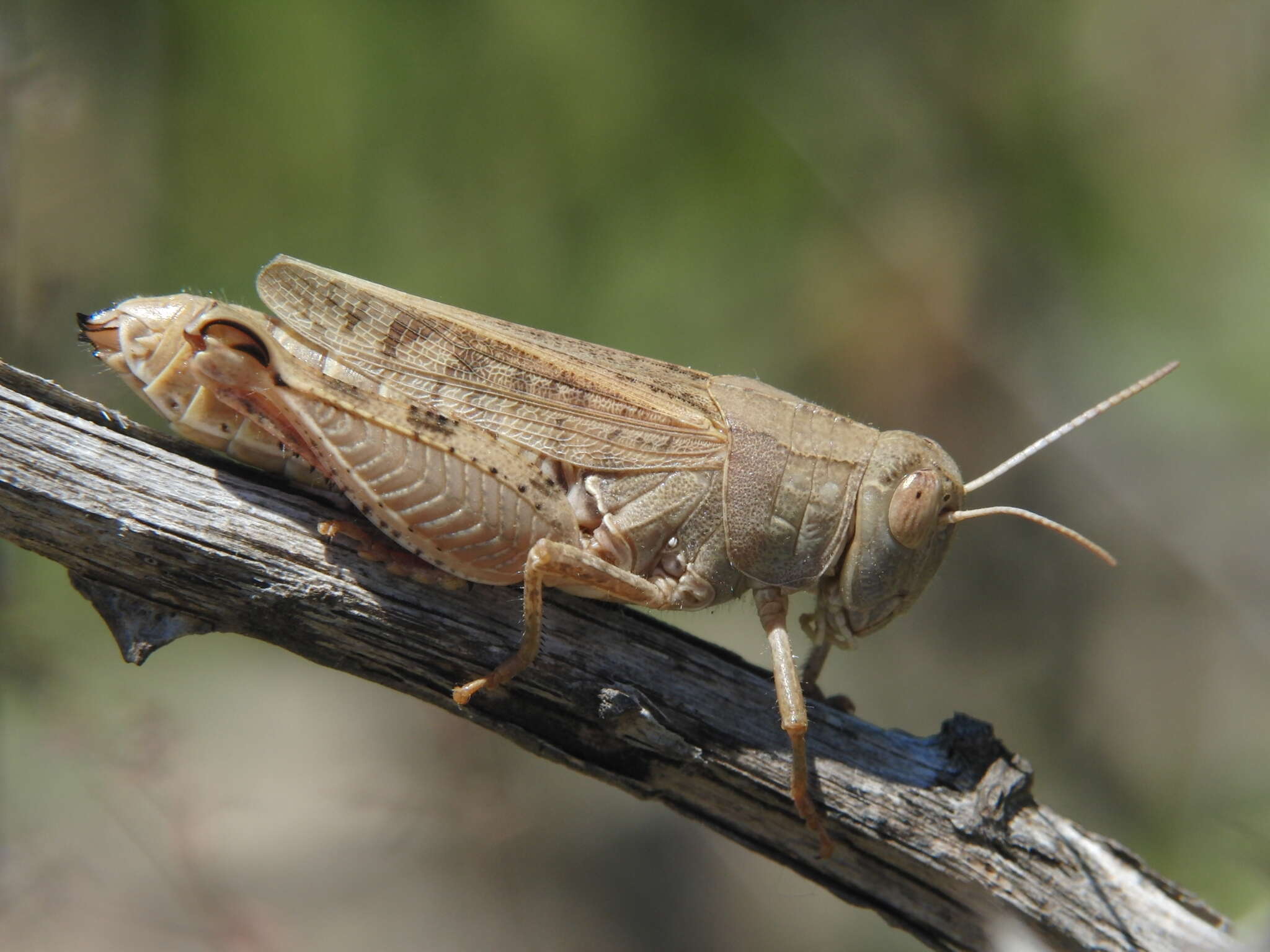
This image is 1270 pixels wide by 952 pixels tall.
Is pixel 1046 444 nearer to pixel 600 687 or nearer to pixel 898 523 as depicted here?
pixel 898 523

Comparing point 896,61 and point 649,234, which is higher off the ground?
point 896,61

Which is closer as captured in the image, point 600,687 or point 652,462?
point 600,687

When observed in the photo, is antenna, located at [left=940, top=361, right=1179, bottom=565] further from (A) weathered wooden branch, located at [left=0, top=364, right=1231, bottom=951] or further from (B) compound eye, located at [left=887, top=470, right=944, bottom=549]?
(A) weathered wooden branch, located at [left=0, top=364, right=1231, bottom=951]

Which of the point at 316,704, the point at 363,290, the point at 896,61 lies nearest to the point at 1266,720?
the point at 896,61

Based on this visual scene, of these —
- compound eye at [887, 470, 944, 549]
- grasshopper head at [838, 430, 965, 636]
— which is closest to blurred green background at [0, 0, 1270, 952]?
grasshopper head at [838, 430, 965, 636]

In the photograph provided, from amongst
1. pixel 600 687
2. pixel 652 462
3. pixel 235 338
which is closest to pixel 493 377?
pixel 652 462

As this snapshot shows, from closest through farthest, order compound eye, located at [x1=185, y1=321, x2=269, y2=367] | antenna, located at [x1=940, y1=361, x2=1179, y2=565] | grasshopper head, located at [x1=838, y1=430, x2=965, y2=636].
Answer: compound eye, located at [x1=185, y1=321, x2=269, y2=367] → antenna, located at [x1=940, y1=361, x2=1179, y2=565] → grasshopper head, located at [x1=838, y1=430, x2=965, y2=636]

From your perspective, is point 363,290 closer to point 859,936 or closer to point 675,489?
point 675,489
